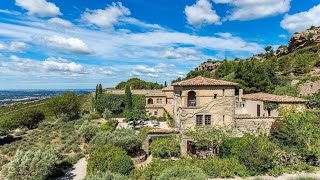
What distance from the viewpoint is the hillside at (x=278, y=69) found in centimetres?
4707

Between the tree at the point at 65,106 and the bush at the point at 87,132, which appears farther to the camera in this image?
the tree at the point at 65,106

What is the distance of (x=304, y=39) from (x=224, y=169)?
92504 mm

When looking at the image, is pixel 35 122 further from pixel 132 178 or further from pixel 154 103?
pixel 132 178

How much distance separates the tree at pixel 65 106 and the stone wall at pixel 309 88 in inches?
1804

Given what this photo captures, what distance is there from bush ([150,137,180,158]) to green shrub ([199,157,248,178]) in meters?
5.05

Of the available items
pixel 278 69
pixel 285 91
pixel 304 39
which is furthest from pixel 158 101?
pixel 304 39

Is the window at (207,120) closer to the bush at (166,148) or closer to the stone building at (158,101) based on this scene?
the bush at (166,148)

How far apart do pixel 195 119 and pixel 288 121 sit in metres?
9.08

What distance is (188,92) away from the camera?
29188 mm

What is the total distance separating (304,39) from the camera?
9719cm

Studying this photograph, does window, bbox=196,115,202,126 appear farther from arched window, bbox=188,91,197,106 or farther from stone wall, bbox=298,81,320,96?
stone wall, bbox=298,81,320,96

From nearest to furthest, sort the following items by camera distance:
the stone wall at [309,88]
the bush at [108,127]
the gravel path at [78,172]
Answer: the gravel path at [78,172], the bush at [108,127], the stone wall at [309,88]

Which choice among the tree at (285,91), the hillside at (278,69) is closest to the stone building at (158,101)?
the hillside at (278,69)

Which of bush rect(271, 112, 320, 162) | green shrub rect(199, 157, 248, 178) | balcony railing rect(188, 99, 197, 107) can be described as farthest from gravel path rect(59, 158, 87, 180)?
bush rect(271, 112, 320, 162)
